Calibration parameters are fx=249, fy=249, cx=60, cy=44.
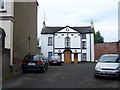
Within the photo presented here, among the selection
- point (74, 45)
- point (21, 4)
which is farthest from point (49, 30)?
point (21, 4)

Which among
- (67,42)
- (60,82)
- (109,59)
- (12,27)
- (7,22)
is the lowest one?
(60,82)

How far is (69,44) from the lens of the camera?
48.8 m

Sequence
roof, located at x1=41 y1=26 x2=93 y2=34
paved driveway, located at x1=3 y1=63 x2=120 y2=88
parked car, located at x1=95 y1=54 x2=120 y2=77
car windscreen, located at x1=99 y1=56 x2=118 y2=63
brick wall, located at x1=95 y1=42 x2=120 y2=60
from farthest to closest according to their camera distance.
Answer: roof, located at x1=41 y1=26 x2=93 y2=34
brick wall, located at x1=95 y1=42 x2=120 y2=60
car windscreen, located at x1=99 y1=56 x2=118 y2=63
parked car, located at x1=95 y1=54 x2=120 y2=77
paved driveway, located at x1=3 y1=63 x2=120 y2=88

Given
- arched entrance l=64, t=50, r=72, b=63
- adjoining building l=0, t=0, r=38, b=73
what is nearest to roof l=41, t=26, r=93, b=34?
arched entrance l=64, t=50, r=72, b=63

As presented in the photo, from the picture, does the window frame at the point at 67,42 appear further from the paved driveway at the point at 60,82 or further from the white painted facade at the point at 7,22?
the paved driveway at the point at 60,82

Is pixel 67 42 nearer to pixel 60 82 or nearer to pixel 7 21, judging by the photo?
pixel 7 21

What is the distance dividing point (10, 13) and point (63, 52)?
2942 cm

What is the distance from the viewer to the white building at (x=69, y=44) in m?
48.1

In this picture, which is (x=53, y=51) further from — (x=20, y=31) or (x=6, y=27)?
(x=6, y=27)

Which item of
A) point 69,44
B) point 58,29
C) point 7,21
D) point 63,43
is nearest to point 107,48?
point 69,44

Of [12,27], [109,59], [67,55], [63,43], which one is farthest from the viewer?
[63,43]

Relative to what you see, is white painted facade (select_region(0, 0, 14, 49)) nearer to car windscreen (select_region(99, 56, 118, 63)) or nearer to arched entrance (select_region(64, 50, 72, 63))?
car windscreen (select_region(99, 56, 118, 63))

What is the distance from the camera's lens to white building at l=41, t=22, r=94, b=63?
158 ft

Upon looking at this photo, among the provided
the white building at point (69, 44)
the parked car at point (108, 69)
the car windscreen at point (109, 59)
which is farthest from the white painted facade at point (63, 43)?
the parked car at point (108, 69)
